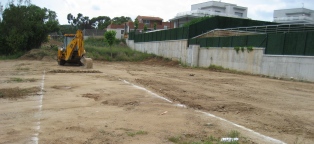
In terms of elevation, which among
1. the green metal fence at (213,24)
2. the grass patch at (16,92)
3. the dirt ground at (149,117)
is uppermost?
the green metal fence at (213,24)

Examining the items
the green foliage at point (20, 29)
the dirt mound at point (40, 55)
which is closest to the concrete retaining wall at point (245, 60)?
the dirt mound at point (40, 55)

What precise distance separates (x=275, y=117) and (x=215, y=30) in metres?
27.3

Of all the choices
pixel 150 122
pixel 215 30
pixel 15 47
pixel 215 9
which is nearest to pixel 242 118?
pixel 150 122

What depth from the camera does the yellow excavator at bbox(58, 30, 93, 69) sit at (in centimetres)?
2273

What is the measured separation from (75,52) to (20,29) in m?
21.0

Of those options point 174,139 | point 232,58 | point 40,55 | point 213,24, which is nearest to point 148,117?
point 174,139

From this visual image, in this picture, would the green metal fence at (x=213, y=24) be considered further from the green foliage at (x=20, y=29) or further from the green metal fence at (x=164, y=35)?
the green foliage at (x=20, y=29)

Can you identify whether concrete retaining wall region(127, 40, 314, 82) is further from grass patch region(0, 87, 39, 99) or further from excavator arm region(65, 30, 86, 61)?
grass patch region(0, 87, 39, 99)

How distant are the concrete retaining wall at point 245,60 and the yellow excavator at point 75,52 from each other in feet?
41.5

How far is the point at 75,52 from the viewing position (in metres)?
24.1

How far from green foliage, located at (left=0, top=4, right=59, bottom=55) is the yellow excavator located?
702 inches

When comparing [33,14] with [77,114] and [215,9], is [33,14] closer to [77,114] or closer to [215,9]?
[77,114]

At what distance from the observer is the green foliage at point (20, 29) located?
130 ft

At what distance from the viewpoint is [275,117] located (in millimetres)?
7566
